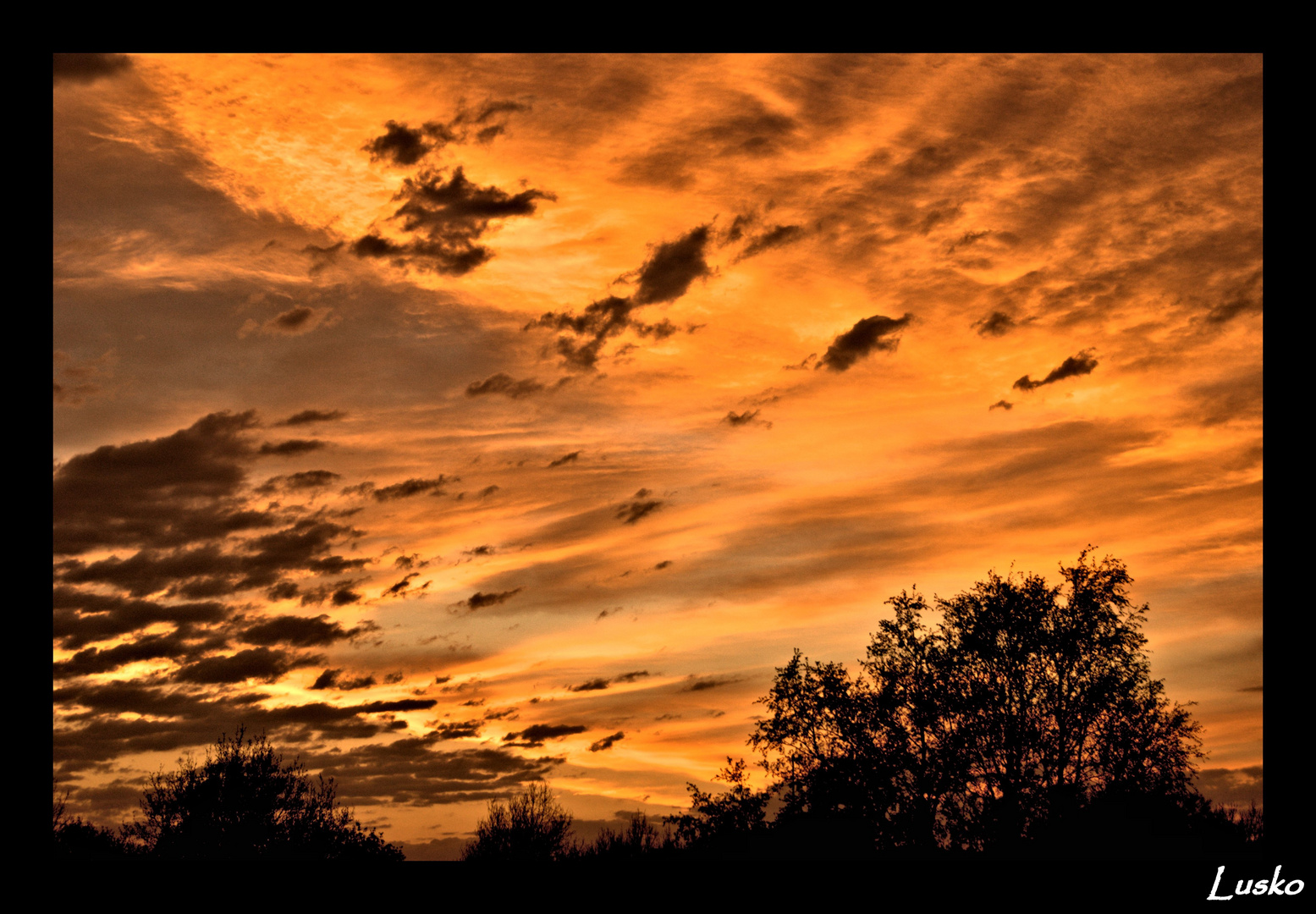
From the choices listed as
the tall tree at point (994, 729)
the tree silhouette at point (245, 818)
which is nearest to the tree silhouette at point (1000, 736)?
the tall tree at point (994, 729)

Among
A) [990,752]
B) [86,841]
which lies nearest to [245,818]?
[86,841]

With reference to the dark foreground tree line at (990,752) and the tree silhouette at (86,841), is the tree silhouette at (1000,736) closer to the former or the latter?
the dark foreground tree line at (990,752)

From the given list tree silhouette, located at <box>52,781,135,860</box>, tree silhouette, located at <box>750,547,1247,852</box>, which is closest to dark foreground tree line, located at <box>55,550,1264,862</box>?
tree silhouette, located at <box>750,547,1247,852</box>

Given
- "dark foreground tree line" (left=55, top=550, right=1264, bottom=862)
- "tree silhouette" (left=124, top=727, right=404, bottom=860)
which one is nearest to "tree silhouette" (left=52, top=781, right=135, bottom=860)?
"tree silhouette" (left=124, top=727, right=404, bottom=860)

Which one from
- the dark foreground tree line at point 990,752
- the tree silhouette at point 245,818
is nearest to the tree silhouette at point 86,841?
the tree silhouette at point 245,818

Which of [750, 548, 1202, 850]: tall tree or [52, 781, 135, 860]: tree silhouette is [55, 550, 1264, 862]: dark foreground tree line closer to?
[750, 548, 1202, 850]: tall tree

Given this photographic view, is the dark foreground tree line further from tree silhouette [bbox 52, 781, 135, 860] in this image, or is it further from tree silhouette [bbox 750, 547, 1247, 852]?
tree silhouette [bbox 52, 781, 135, 860]

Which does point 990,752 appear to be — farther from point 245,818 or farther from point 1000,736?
point 245,818

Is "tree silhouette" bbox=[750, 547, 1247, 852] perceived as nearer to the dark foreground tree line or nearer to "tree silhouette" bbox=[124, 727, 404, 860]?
the dark foreground tree line
